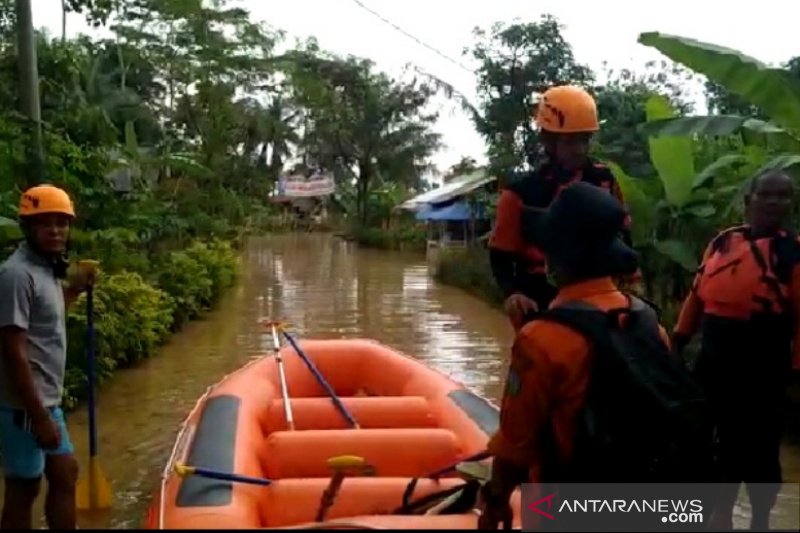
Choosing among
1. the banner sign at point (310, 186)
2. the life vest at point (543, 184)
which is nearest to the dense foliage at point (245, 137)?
the life vest at point (543, 184)

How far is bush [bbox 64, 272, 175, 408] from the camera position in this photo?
336 inches

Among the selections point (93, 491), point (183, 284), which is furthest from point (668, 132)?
point (183, 284)

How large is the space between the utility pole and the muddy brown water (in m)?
2.00

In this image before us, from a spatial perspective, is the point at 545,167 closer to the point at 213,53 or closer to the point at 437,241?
the point at 213,53

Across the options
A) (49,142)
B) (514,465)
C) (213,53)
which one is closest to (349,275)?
(213,53)

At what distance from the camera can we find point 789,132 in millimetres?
7344

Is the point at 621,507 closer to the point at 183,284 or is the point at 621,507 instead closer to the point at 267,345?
the point at 267,345

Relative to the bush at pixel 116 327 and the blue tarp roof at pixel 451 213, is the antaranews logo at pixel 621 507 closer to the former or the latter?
the bush at pixel 116 327

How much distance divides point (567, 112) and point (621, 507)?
1477 mm

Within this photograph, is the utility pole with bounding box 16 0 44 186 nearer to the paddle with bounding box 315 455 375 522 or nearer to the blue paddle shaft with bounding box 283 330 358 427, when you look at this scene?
the blue paddle shaft with bounding box 283 330 358 427

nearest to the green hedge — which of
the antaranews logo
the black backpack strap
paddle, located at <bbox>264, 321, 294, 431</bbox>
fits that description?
paddle, located at <bbox>264, 321, 294, 431</bbox>

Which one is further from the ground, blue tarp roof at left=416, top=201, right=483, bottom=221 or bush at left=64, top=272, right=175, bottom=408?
blue tarp roof at left=416, top=201, right=483, bottom=221

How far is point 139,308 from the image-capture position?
11117mm

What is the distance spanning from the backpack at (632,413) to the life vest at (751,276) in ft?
5.62
